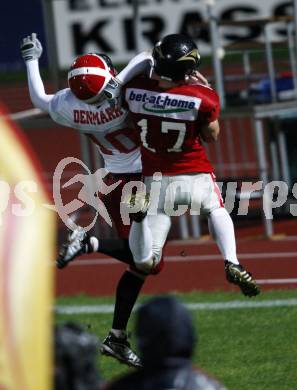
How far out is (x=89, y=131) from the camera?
25.7 ft

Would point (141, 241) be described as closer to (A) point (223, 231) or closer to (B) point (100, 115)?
(A) point (223, 231)

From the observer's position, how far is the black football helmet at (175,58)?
7.25 meters

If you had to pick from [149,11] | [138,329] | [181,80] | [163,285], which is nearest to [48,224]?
[138,329]

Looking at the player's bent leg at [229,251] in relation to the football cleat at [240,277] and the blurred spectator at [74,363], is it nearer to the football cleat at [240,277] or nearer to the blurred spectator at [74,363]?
the football cleat at [240,277]

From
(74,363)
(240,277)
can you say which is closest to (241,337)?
(240,277)

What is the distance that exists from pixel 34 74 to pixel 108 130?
0.63 m

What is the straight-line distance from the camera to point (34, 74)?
7.90 meters

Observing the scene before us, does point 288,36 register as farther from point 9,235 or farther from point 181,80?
point 9,235

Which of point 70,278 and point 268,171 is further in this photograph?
point 268,171

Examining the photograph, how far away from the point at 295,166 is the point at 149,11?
11.6 ft

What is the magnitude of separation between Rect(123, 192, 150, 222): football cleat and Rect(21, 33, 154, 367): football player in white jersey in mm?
488

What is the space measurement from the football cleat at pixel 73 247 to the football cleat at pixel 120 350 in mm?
655

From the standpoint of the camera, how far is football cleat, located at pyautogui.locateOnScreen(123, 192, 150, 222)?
Answer: 22.1ft

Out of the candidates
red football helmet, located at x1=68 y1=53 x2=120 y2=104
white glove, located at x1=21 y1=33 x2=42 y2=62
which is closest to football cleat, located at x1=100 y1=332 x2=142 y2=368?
red football helmet, located at x1=68 y1=53 x2=120 y2=104
